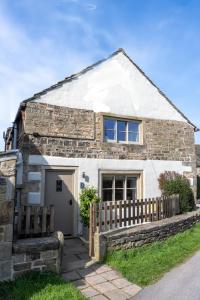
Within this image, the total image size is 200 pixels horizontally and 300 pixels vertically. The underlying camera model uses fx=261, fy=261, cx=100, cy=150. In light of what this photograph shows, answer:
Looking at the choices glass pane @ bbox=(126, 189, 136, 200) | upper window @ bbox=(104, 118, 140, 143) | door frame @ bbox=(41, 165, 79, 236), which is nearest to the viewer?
door frame @ bbox=(41, 165, 79, 236)

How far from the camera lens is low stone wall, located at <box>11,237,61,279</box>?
5.27m

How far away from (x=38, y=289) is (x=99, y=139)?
21.1 feet

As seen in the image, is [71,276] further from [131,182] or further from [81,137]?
[131,182]

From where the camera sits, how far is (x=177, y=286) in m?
5.29

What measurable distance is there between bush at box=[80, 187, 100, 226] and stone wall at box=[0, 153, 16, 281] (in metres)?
4.24

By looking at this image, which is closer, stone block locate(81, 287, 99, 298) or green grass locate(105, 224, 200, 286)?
stone block locate(81, 287, 99, 298)

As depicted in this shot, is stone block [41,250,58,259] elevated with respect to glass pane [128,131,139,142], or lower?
lower

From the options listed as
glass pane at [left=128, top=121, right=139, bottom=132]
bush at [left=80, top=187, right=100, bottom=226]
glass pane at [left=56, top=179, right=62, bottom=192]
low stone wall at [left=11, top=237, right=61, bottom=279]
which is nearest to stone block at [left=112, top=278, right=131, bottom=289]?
low stone wall at [left=11, top=237, right=61, bottom=279]

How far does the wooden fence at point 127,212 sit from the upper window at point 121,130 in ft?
10.0

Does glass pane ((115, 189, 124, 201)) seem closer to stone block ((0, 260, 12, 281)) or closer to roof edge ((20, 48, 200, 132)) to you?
roof edge ((20, 48, 200, 132))

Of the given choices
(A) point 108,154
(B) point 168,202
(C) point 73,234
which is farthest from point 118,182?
(C) point 73,234

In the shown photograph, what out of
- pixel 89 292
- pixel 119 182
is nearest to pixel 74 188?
pixel 119 182

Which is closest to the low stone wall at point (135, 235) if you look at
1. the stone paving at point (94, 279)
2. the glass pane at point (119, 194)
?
the stone paving at point (94, 279)

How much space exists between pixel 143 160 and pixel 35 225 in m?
6.42
